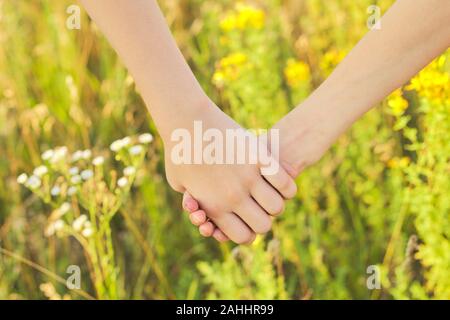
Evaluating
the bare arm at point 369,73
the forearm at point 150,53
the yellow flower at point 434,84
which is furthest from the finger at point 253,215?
the yellow flower at point 434,84

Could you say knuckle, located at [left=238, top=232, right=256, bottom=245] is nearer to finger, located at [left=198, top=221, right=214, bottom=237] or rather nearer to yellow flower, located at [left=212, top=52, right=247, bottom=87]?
finger, located at [left=198, top=221, right=214, bottom=237]

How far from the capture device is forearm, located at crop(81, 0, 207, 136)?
1397 mm

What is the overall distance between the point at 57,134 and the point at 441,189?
3.61 ft

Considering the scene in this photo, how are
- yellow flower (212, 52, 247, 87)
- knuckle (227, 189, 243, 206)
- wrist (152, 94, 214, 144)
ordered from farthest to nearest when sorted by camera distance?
1. yellow flower (212, 52, 247, 87)
2. knuckle (227, 189, 243, 206)
3. wrist (152, 94, 214, 144)

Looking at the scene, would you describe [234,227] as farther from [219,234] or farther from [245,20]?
[245,20]

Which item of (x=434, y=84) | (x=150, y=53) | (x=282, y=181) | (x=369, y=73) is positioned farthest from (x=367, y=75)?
(x=150, y=53)

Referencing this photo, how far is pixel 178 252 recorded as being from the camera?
1.92 meters

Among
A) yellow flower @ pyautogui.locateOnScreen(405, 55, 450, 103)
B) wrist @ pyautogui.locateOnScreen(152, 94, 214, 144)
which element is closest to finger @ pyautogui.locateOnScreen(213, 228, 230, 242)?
wrist @ pyautogui.locateOnScreen(152, 94, 214, 144)

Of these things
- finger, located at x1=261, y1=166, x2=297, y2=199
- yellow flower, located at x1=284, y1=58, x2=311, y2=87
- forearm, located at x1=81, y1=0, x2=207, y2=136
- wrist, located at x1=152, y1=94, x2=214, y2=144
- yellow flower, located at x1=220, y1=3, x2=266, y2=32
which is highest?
yellow flower, located at x1=220, y1=3, x2=266, y2=32

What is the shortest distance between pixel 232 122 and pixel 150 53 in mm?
211

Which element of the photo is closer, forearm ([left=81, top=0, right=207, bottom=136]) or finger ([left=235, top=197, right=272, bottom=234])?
forearm ([left=81, top=0, right=207, bottom=136])

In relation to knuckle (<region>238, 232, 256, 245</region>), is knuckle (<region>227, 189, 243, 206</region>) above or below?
above

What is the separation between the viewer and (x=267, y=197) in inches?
60.1

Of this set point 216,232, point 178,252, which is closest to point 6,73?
point 178,252
